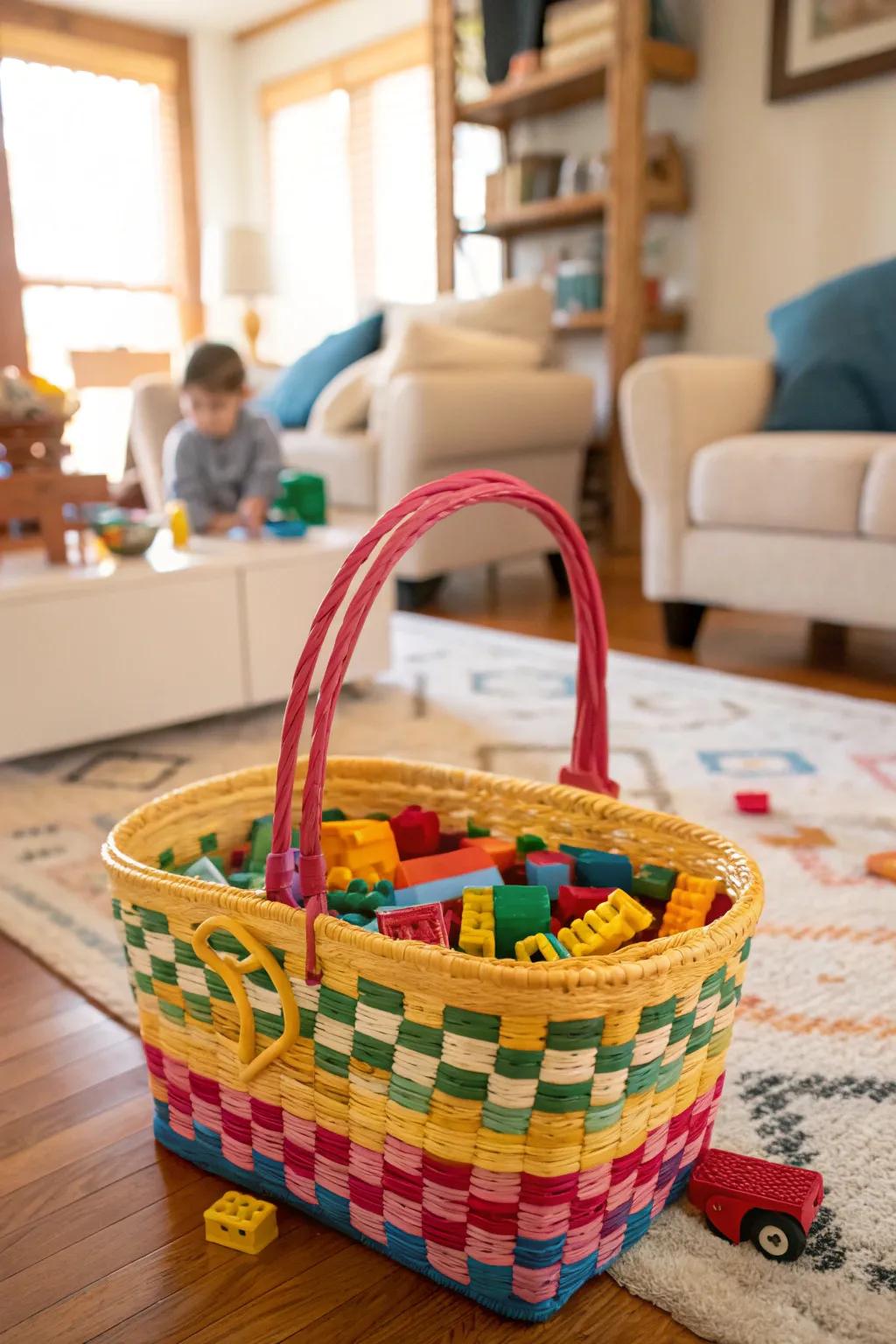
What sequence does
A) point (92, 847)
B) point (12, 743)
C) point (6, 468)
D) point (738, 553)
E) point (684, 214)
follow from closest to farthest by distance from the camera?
point (92, 847) < point (12, 743) < point (6, 468) < point (738, 553) < point (684, 214)

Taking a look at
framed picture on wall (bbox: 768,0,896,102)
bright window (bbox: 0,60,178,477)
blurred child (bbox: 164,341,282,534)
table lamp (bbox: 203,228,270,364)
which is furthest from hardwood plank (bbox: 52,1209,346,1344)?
bright window (bbox: 0,60,178,477)

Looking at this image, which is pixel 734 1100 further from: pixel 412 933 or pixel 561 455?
pixel 561 455

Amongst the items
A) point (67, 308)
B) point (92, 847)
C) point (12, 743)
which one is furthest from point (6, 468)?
point (67, 308)

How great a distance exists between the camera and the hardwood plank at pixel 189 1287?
700 mm

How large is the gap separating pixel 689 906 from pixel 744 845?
0.62 metres

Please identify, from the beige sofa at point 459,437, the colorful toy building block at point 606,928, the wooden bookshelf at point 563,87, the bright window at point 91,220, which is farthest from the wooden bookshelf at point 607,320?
the colorful toy building block at point 606,928

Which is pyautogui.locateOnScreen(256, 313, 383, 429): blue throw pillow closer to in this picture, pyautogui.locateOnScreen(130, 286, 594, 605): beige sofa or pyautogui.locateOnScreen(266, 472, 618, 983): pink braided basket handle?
pyautogui.locateOnScreen(130, 286, 594, 605): beige sofa

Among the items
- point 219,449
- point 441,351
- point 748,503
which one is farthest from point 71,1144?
point 441,351

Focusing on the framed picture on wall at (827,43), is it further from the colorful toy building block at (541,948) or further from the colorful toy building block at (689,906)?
the colorful toy building block at (541,948)

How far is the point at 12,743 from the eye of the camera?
1.70m

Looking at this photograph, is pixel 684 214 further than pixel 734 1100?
Yes

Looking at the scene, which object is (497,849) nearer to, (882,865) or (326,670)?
(326,670)

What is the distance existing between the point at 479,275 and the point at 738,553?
244 cm

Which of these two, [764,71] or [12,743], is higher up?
[764,71]
